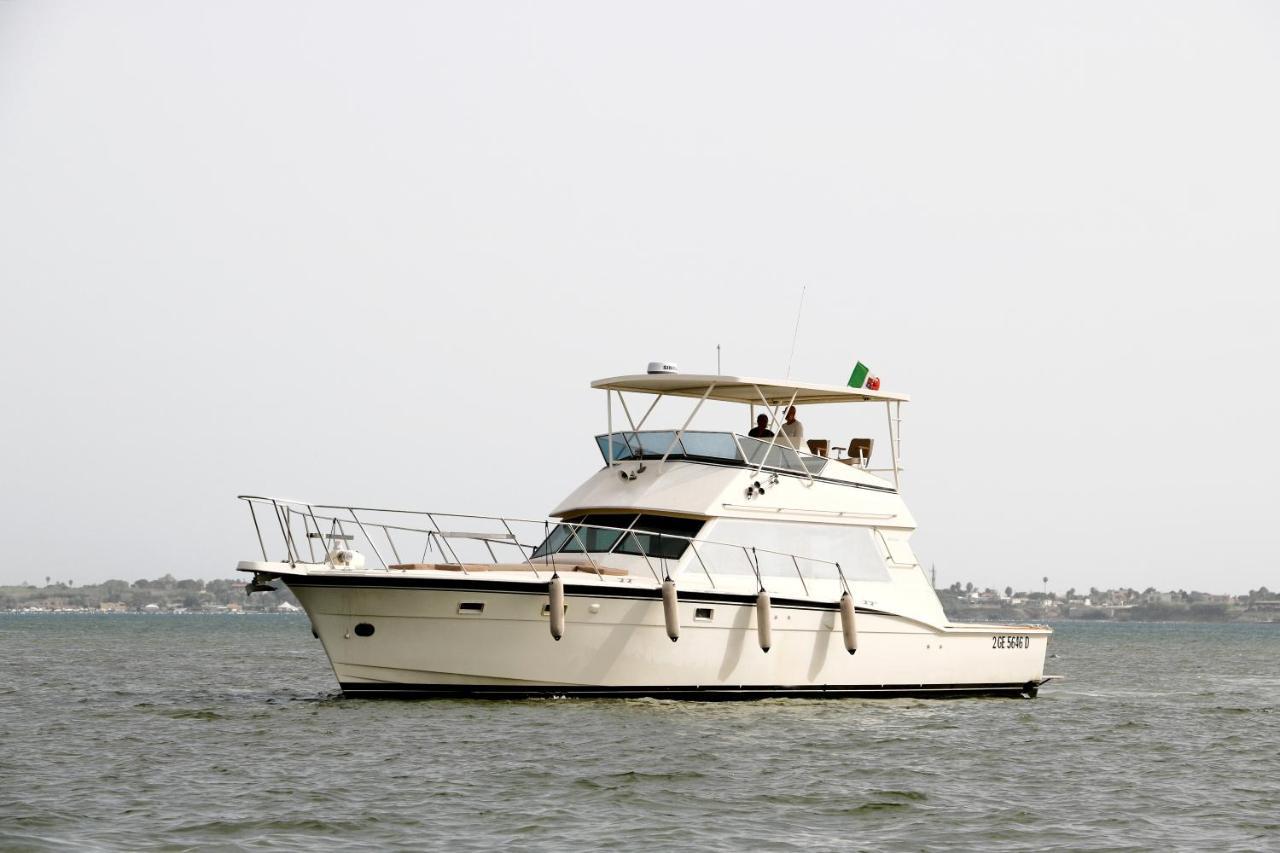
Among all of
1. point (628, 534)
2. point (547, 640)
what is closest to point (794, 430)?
point (628, 534)

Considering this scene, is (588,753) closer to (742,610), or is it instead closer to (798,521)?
(742,610)

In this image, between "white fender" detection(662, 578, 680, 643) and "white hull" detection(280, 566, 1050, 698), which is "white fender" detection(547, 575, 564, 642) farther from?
"white fender" detection(662, 578, 680, 643)

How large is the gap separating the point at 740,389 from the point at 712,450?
1.41m

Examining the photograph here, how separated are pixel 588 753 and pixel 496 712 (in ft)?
9.19

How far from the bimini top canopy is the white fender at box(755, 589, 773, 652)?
297 centimetres

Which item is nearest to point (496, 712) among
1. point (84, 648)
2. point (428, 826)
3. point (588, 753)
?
point (588, 753)

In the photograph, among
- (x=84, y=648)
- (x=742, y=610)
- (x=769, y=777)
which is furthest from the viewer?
(x=84, y=648)

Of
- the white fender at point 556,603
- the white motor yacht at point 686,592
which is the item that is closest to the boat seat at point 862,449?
the white motor yacht at point 686,592

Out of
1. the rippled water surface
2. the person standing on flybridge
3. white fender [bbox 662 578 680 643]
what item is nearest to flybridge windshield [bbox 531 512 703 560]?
white fender [bbox 662 578 680 643]

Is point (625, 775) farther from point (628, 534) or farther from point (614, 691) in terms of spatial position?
point (628, 534)

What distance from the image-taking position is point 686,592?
60.7ft

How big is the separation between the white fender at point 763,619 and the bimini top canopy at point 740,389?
297cm

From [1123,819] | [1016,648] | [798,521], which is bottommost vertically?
[1123,819]

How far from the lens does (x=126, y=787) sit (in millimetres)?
13336
